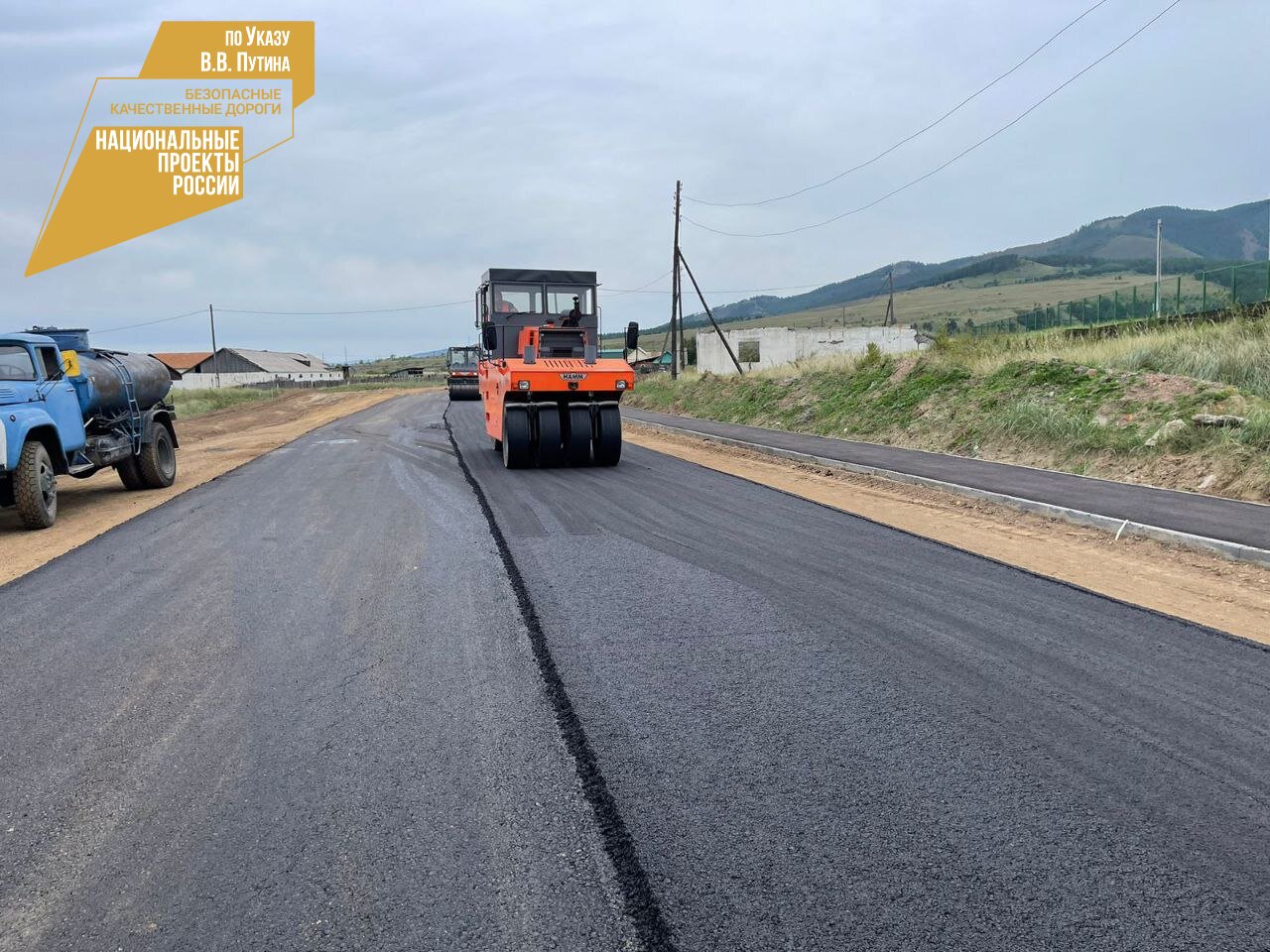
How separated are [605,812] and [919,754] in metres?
1.46

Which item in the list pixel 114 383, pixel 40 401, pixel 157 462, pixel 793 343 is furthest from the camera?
pixel 793 343

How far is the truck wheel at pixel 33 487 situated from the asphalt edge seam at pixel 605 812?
23.2 feet

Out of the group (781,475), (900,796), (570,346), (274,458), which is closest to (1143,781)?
(900,796)

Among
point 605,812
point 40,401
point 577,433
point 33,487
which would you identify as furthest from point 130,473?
point 605,812

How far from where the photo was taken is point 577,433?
1477cm

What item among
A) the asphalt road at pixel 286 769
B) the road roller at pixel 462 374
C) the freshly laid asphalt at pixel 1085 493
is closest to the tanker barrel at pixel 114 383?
the asphalt road at pixel 286 769

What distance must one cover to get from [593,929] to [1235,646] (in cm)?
468

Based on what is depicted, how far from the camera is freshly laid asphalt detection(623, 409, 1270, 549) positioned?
8742 mm

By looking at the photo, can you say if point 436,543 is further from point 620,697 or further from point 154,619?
point 620,697

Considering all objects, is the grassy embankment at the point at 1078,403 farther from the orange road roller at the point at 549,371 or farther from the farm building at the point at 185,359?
the farm building at the point at 185,359

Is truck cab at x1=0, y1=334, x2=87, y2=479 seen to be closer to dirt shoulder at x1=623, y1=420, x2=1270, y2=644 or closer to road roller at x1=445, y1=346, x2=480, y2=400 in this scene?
dirt shoulder at x1=623, y1=420, x2=1270, y2=644

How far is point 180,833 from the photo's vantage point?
3.21 m

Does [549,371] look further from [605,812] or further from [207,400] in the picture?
[207,400]

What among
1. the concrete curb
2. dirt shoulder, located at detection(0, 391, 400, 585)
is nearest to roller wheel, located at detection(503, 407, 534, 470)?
dirt shoulder, located at detection(0, 391, 400, 585)
